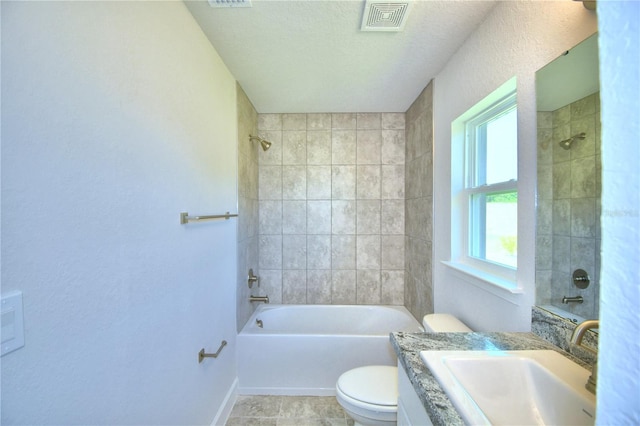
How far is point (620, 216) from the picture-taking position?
234 mm

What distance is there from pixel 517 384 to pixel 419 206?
5.39ft

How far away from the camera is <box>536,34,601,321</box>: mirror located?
2.80 ft

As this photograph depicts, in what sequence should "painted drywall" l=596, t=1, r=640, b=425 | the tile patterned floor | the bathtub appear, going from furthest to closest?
the bathtub, the tile patterned floor, "painted drywall" l=596, t=1, r=640, b=425

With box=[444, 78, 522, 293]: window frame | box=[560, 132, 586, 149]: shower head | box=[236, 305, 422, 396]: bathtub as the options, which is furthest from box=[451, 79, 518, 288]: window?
box=[236, 305, 422, 396]: bathtub

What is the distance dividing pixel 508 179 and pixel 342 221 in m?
1.59

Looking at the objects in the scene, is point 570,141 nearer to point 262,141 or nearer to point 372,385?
point 372,385

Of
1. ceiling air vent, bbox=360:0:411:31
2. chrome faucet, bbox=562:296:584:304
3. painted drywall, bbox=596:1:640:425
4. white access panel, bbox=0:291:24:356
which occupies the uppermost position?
ceiling air vent, bbox=360:0:411:31

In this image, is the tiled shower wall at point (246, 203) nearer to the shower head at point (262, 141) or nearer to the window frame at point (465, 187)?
the shower head at point (262, 141)

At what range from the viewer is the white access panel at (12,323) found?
57 cm

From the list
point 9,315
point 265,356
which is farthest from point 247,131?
point 9,315

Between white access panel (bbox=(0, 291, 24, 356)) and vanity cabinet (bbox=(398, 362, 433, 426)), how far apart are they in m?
1.02

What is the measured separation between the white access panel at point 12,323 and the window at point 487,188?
1608mm

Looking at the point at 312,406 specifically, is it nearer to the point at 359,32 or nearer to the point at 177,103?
the point at 177,103

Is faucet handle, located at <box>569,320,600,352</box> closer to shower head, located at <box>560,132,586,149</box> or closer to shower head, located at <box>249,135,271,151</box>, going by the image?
shower head, located at <box>560,132,586,149</box>
